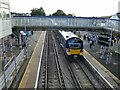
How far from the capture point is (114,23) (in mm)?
26266

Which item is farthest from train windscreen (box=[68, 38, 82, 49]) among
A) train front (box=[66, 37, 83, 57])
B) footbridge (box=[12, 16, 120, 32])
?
footbridge (box=[12, 16, 120, 32])

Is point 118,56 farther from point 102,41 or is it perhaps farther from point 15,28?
point 15,28

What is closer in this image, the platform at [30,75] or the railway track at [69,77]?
the platform at [30,75]

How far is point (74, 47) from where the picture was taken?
26406 mm

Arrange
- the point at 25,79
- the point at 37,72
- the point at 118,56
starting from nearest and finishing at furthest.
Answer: the point at 25,79 → the point at 37,72 → the point at 118,56

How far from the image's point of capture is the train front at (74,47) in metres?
26.3

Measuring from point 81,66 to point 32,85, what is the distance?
8559 mm

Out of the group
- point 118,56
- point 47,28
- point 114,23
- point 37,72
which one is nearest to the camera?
point 37,72

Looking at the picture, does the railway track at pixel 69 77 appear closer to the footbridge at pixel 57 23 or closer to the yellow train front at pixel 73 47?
the yellow train front at pixel 73 47

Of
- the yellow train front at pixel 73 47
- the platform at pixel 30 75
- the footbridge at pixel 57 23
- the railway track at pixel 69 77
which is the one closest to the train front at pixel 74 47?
the yellow train front at pixel 73 47

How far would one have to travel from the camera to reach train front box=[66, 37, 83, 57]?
26.3 metres

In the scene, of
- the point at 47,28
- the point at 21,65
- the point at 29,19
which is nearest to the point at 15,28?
the point at 29,19

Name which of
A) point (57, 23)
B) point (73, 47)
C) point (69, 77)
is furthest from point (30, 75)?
point (57, 23)

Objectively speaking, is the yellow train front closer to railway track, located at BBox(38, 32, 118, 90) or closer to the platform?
railway track, located at BBox(38, 32, 118, 90)
